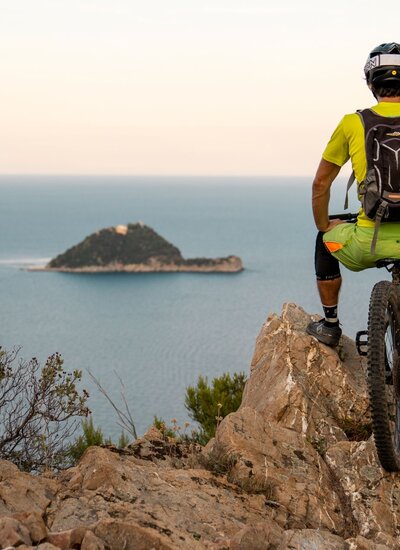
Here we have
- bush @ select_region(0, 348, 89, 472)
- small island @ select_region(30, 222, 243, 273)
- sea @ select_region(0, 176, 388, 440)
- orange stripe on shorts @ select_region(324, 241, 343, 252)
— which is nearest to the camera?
orange stripe on shorts @ select_region(324, 241, 343, 252)

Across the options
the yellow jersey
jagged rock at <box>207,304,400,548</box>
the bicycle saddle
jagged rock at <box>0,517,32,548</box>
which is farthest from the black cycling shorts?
jagged rock at <box>0,517,32,548</box>

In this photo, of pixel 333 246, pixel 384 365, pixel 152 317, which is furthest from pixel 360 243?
pixel 152 317

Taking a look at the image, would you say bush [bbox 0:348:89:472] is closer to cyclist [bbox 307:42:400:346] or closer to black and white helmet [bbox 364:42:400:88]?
cyclist [bbox 307:42:400:346]

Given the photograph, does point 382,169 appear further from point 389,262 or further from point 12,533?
point 12,533

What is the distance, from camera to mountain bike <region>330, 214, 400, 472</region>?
578 centimetres

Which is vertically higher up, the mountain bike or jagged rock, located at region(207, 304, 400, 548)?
Result: the mountain bike

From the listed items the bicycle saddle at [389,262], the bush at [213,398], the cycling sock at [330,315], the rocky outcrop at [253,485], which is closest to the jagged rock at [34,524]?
the rocky outcrop at [253,485]

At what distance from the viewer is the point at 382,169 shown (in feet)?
19.3

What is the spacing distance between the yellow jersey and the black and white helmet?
0.17 m

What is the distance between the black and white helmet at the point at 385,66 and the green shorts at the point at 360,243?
1.12 m

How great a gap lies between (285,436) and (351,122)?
2.70 metres

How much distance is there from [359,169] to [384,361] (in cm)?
150

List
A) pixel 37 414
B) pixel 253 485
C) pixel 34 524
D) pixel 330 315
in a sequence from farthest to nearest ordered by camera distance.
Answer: pixel 37 414, pixel 330 315, pixel 253 485, pixel 34 524

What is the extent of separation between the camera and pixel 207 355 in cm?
9756
